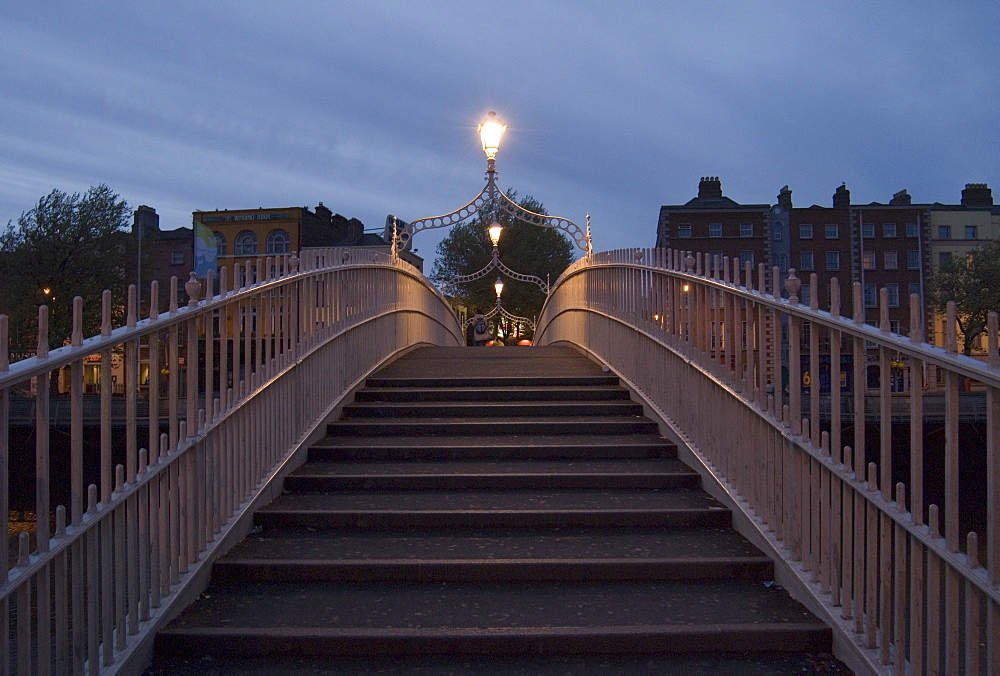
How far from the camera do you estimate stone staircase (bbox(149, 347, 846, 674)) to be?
3.67m

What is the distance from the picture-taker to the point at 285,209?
2094 inches

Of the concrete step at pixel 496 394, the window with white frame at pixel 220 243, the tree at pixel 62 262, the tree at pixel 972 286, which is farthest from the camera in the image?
the window with white frame at pixel 220 243

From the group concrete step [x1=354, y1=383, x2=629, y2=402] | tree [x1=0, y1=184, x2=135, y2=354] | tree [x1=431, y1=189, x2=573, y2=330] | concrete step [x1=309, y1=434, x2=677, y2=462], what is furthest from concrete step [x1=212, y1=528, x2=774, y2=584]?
tree [x1=431, y1=189, x2=573, y2=330]

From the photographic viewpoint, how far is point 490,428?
23.1ft

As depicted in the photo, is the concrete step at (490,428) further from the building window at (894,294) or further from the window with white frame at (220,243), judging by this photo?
the window with white frame at (220,243)

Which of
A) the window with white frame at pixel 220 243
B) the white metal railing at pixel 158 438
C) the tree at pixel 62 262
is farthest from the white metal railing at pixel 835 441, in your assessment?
the window with white frame at pixel 220 243

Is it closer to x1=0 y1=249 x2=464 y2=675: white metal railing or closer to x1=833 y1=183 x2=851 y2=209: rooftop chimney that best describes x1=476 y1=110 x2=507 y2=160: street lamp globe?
x1=0 y1=249 x2=464 y2=675: white metal railing

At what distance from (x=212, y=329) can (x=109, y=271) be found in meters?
34.6

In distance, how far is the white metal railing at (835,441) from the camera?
2887mm

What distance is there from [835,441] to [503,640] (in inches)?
69.1

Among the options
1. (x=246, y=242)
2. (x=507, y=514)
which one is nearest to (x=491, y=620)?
(x=507, y=514)

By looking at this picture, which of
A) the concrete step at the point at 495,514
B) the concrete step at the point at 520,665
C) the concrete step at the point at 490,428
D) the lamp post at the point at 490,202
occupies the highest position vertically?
the lamp post at the point at 490,202

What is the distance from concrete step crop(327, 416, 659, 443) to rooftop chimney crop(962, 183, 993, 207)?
58.9 metres

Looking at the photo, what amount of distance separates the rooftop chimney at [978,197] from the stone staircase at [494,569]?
5956 centimetres
